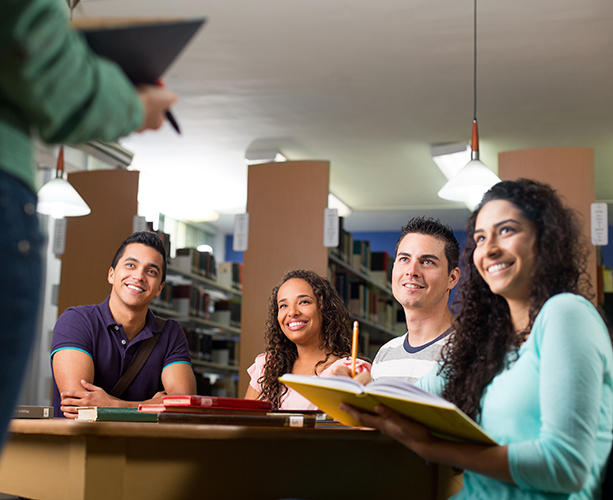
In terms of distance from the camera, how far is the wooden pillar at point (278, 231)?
445 cm

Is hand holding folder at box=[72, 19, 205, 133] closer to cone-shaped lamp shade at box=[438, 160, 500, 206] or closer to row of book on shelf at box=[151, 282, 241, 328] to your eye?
cone-shaped lamp shade at box=[438, 160, 500, 206]

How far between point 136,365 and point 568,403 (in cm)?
175

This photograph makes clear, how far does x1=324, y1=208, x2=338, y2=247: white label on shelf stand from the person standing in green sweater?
360 cm

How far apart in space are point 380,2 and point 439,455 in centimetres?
304

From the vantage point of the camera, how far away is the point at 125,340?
2.45 metres

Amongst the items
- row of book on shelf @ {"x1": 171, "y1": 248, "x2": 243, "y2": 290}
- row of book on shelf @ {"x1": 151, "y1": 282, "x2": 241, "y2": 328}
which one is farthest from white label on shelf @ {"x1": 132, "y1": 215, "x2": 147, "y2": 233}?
row of book on shelf @ {"x1": 171, "y1": 248, "x2": 243, "y2": 290}

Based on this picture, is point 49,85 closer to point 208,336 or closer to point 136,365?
point 136,365

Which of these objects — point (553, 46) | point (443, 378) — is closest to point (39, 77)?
point (443, 378)

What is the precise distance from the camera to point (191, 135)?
18.8ft

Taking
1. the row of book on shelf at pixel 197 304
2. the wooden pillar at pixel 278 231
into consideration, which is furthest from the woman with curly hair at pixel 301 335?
the row of book on shelf at pixel 197 304

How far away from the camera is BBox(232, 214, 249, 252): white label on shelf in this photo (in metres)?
4.60

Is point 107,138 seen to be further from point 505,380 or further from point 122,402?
point 122,402

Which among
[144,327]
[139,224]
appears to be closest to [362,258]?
[139,224]

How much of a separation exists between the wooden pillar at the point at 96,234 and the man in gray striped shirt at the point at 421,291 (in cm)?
302
